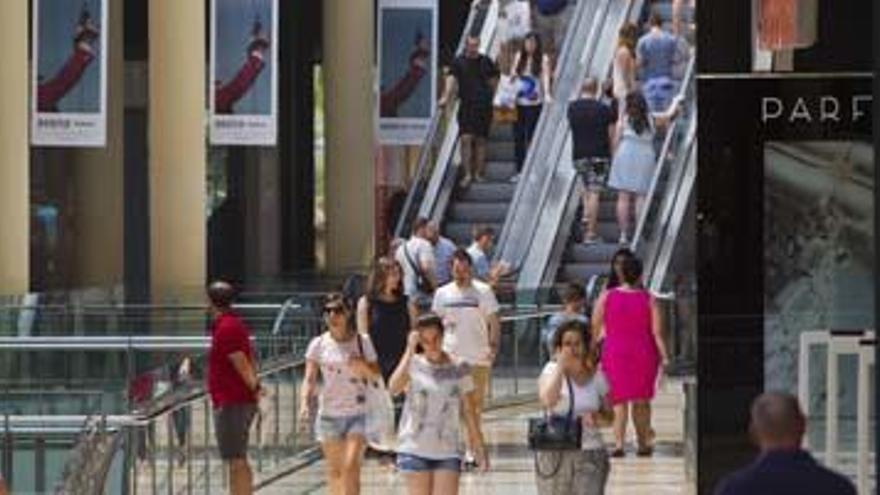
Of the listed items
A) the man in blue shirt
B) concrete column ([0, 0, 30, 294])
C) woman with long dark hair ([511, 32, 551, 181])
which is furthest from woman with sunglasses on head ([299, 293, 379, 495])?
woman with long dark hair ([511, 32, 551, 181])

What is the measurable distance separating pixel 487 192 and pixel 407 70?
3263 millimetres

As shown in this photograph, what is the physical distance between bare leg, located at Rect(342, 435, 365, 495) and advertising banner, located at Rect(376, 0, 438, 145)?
19513 millimetres

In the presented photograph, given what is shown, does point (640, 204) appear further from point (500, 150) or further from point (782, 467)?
point (782, 467)

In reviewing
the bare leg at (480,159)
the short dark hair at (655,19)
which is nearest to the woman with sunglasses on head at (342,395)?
the short dark hair at (655,19)

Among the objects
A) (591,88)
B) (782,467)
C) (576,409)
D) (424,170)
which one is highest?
(591,88)

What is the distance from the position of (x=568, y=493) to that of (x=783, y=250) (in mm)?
2750

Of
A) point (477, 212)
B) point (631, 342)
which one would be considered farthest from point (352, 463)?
point (477, 212)

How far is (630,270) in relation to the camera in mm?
22141

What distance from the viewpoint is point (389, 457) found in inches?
867

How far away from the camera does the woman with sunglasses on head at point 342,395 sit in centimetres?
1727

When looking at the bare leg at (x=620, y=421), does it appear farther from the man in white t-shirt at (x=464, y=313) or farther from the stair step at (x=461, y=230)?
the stair step at (x=461, y=230)

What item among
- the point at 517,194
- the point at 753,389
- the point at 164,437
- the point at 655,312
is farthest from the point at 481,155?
the point at 753,389

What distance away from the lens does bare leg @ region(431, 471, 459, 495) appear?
15.8 m

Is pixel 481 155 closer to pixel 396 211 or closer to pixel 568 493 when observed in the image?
pixel 396 211
